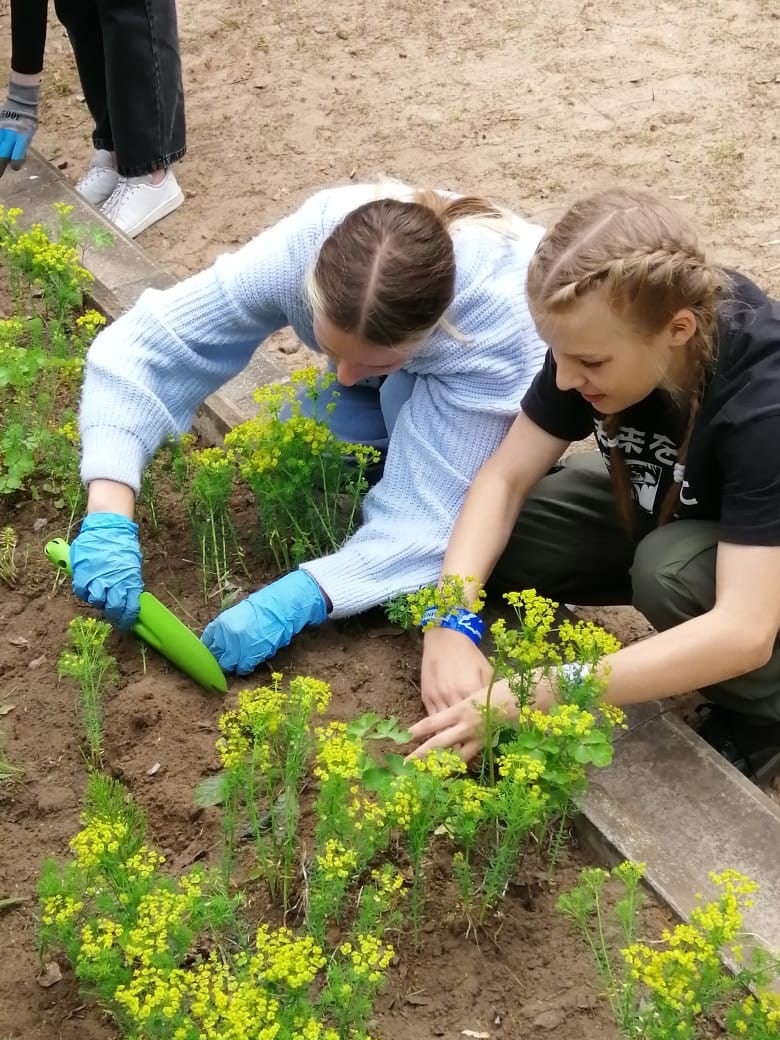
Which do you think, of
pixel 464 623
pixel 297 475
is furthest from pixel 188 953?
pixel 297 475

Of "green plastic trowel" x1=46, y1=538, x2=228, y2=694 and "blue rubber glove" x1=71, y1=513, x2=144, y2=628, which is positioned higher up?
"blue rubber glove" x1=71, y1=513, x2=144, y2=628

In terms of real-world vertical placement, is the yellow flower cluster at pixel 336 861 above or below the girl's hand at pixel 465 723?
above

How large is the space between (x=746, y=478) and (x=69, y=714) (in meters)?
1.52

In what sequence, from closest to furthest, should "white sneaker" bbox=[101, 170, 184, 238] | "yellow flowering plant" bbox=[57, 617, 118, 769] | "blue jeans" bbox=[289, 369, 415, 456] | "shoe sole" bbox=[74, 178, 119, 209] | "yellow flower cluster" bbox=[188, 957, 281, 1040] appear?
1. "yellow flower cluster" bbox=[188, 957, 281, 1040]
2. "yellow flowering plant" bbox=[57, 617, 118, 769]
3. "blue jeans" bbox=[289, 369, 415, 456]
4. "white sneaker" bbox=[101, 170, 184, 238]
5. "shoe sole" bbox=[74, 178, 119, 209]

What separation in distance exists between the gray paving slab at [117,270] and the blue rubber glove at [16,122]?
95 millimetres

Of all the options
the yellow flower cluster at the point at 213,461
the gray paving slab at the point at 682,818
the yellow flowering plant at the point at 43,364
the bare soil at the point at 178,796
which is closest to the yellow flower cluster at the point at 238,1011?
the bare soil at the point at 178,796

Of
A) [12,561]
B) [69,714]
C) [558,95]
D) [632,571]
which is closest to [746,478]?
[632,571]

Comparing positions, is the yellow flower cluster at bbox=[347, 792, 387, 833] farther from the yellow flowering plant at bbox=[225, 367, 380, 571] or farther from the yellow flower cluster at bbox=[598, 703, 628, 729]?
the yellow flowering plant at bbox=[225, 367, 380, 571]

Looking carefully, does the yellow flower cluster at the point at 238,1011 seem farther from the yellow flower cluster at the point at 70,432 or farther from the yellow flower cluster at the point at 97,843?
the yellow flower cluster at the point at 70,432

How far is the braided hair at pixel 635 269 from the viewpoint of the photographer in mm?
2141

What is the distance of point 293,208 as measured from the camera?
4.93m

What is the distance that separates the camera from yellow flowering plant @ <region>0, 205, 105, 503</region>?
10.3ft

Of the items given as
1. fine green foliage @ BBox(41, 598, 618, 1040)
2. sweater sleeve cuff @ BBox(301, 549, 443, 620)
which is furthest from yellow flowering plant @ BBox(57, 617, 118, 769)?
sweater sleeve cuff @ BBox(301, 549, 443, 620)

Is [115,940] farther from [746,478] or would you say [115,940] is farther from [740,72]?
[740,72]
